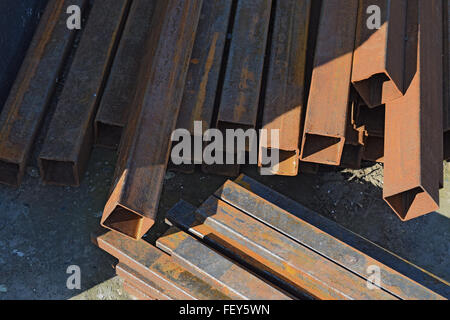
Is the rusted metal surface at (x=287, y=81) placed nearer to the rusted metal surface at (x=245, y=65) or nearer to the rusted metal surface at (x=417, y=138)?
the rusted metal surface at (x=245, y=65)

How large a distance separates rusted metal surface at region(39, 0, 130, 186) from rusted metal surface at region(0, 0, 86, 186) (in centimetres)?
17

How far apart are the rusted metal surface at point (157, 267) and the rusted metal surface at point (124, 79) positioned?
110 centimetres

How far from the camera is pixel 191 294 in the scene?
3354 mm

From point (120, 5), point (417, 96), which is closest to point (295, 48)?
point (417, 96)

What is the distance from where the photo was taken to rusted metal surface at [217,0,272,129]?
4.11 metres

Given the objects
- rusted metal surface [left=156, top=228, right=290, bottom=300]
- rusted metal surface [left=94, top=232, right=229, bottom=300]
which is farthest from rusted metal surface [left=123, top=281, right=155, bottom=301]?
rusted metal surface [left=156, top=228, right=290, bottom=300]

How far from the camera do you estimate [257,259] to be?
342 centimetres

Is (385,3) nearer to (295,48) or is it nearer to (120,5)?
(295,48)

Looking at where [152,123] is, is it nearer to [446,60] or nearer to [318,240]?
[318,240]

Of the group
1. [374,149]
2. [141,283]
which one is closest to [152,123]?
[141,283]

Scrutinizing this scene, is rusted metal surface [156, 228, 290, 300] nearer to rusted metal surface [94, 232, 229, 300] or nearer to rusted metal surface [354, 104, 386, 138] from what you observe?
rusted metal surface [94, 232, 229, 300]

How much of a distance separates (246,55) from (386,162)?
1592mm

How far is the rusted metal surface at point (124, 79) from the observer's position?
432 centimetres

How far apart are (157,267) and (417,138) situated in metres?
2.13
